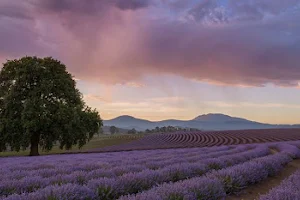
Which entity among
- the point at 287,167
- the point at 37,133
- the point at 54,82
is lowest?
the point at 287,167

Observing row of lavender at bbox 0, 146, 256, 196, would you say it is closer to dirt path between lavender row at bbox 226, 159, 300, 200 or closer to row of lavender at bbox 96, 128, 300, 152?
dirt path between lavender row at bbox 226, 159, 300, 200

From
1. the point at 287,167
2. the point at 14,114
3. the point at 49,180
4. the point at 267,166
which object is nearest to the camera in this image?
the point at 49,180

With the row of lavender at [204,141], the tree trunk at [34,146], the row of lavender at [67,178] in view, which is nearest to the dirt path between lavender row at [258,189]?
the row of lavender at [67,178]

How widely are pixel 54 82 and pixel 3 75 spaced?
4.59 m

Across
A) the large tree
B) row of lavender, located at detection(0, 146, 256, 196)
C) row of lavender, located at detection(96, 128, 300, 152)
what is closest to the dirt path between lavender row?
row of lavender, located at detection(0, 146, 256, 196)

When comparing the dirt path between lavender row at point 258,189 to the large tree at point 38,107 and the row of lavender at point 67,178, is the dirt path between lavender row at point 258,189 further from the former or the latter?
the large tree at point 38,107

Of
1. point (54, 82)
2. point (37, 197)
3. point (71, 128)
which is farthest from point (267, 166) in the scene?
point (54, 82)

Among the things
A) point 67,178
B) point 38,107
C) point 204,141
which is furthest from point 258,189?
point 204,141

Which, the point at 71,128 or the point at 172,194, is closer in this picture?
the point at 172,194

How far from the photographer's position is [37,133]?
26297mm

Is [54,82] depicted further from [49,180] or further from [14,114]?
[49,180]

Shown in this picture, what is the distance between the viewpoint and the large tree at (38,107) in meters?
24.4

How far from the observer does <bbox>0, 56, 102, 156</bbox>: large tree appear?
24.4 metres

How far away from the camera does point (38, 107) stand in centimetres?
2430
